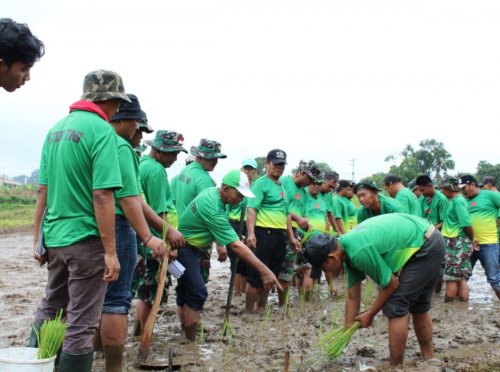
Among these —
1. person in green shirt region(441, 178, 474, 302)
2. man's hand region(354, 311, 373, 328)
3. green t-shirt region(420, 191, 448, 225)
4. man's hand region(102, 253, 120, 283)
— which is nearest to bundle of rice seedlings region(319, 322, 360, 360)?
man's hand region(354, 311, 373, 328)

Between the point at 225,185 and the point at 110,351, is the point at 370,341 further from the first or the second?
the point at 110,351

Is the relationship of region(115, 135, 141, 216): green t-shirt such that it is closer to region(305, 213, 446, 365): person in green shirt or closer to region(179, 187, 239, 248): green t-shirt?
region(179, 187, 239, 248): green t-shirt

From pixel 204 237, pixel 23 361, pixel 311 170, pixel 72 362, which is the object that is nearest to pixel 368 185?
pixel 311 170

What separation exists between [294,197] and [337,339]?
12.0 ft

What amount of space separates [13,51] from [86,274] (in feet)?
4.44

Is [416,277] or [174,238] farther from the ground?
[174,238]

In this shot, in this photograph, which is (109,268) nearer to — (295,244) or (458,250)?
(295,244)

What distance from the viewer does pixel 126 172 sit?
140 inches

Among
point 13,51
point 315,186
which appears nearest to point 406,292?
point 13,51

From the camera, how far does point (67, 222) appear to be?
3.15 metres

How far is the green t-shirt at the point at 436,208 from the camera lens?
8523mm

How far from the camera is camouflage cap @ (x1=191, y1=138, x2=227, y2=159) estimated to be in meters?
6.03

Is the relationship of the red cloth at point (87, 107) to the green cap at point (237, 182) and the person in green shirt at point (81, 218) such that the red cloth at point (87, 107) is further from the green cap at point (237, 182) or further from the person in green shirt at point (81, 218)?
the green cap at point (237, 182)

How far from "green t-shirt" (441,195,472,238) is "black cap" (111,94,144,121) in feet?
17.9
